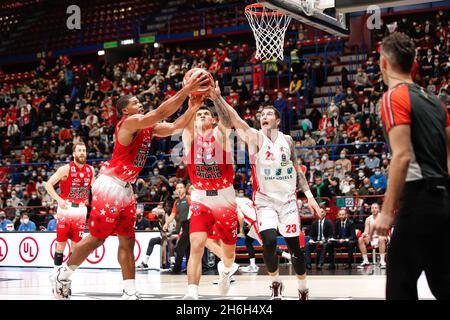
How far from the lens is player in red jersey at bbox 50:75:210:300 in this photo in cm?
740

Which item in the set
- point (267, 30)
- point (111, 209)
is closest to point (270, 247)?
point (111, 209)

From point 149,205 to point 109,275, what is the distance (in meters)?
5.48

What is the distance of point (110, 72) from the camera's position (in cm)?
2958

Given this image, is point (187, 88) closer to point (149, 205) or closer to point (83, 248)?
point (83, 248)

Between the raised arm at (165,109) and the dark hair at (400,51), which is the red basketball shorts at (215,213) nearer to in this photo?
the raised arm at (165,109)

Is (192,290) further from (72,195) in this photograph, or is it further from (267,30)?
(267,30)

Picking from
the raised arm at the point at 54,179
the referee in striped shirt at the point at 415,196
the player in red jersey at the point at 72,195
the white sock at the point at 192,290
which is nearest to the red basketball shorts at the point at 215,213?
the white sock at the point at 192,290

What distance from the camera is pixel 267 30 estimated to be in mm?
13609

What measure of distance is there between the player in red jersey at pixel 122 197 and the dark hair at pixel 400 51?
334cm

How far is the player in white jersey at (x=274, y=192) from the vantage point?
26.8ft

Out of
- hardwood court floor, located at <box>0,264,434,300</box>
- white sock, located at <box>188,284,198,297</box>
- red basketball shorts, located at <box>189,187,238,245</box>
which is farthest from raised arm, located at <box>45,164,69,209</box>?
white sock, located at <box>188,284,198,297</box>

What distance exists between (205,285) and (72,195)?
2.84 m

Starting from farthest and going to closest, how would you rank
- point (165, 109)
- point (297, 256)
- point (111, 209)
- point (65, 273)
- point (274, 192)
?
point (274, 192), point (297, 256), point (65, 273), point (111, 209), point (165, 109)
